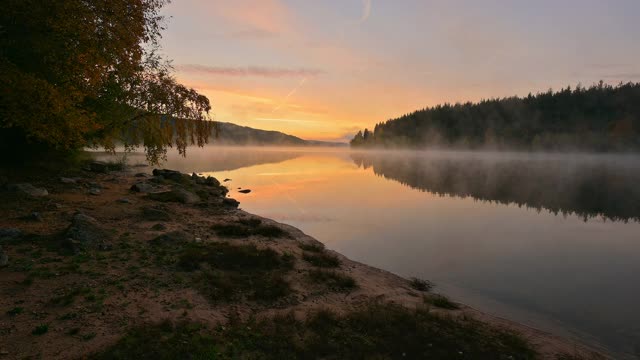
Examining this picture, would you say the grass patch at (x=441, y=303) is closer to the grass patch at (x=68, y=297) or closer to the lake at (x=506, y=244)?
the lake at (x=506, y=244)

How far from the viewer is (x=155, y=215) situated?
1886 cm

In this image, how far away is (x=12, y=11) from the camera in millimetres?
15375

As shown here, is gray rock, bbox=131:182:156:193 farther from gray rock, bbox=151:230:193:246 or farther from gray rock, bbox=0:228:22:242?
gray rock, bbox=0:228:22:242

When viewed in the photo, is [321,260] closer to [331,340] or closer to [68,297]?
[331,340]

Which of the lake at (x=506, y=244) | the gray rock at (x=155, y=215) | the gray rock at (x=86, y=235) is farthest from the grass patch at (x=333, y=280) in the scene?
the gray rock at (x=155, y=215)

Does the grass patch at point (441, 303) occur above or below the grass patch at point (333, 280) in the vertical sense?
below

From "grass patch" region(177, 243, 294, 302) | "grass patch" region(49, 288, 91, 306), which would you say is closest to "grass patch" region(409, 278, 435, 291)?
"grass patch" region(177, 243, 294, 302)

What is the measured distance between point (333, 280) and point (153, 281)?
6.24 meters

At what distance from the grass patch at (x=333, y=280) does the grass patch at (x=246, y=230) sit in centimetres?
562

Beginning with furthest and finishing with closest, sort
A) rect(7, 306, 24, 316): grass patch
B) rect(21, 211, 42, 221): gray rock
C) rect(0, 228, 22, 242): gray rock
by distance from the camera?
rect(21, 211, 42, 221): gray rock
rect(0, 228, 22, 242): gray rock
rect(7, 306, 24, 316): grass patch

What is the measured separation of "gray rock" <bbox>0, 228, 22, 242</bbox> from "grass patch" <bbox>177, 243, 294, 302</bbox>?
5.76 meters

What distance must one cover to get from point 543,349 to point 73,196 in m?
23.2

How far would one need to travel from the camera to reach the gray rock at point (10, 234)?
41.5ft

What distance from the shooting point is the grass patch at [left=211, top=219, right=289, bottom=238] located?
1817 cm
